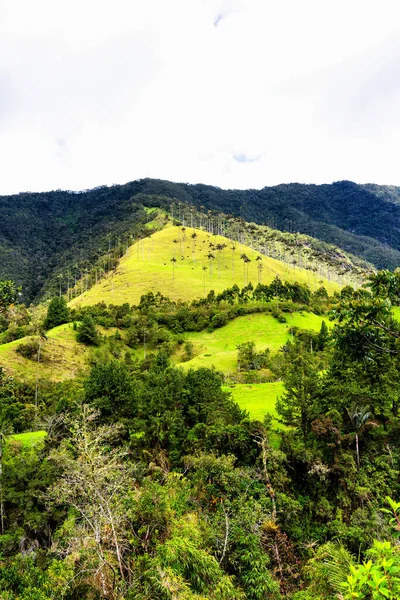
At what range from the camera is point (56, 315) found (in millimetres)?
90688

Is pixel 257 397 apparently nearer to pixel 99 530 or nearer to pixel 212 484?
pixel 212 484

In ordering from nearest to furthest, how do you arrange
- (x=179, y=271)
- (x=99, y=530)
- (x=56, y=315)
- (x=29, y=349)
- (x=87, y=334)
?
(x=99, y=530) → (x=29, y=349) → (x=87, y=334) → (x=56, y=315) → (x=179, y=271)

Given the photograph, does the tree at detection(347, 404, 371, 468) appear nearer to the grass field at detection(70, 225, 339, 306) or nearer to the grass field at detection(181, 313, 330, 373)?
the grass field at detection(181, 313, 330, 373)

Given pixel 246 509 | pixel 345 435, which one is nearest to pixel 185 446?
pixel 246 509


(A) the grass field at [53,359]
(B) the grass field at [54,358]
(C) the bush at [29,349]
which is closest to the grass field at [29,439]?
(B) the grass field at [54,358]

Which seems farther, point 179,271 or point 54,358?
point 179,271

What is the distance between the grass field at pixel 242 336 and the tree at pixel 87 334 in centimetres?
2286

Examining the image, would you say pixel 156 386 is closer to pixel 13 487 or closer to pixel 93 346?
pixel 13 487

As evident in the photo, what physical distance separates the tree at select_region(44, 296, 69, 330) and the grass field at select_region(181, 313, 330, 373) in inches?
1238

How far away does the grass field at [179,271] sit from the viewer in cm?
12988

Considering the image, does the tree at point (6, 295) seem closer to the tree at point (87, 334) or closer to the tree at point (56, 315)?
the tree at point (87, 334)

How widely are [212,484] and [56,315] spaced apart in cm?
7735

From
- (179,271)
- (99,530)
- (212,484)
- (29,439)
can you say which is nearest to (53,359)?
(29,439)

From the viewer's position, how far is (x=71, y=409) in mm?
34156
